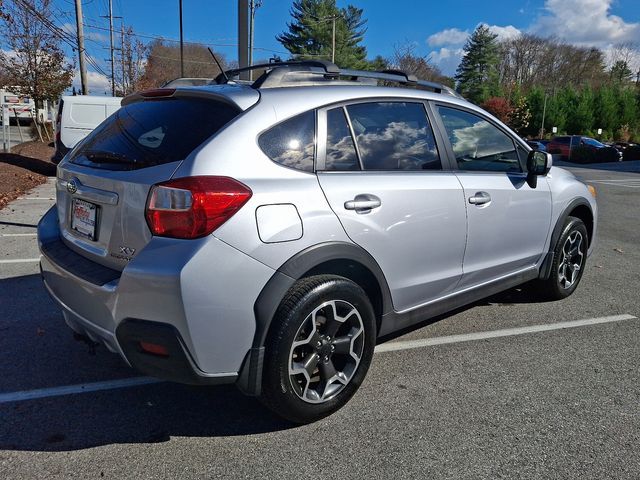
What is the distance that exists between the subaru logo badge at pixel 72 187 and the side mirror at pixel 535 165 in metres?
3.13

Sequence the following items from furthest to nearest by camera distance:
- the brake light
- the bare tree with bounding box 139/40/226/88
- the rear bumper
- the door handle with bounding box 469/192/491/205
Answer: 1. the bare tree with bounding box 139/40/226/88
2. the door handle with bounding box 469/192/491/205
3. the brake light
4. the rear bumper

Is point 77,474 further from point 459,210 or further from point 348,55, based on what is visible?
point 348,55

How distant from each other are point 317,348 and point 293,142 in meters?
1.06

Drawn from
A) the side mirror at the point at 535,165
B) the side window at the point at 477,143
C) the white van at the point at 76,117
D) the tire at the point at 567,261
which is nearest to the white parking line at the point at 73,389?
the side window at the point at 477,143

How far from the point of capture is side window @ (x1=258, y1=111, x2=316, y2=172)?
2.64m

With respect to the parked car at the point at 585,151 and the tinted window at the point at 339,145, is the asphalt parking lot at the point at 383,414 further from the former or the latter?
the parked car at the point at 585,151

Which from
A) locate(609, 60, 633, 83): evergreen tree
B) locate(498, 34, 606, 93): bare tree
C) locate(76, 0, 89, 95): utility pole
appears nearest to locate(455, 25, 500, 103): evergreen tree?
locate(498, 34, 606, 93): bare tree

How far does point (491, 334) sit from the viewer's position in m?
4.05

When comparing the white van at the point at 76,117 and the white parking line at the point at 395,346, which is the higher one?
the white van at the point at 76,117

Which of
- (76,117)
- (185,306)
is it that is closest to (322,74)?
(185,306)

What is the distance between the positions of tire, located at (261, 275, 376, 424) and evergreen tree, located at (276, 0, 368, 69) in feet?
176

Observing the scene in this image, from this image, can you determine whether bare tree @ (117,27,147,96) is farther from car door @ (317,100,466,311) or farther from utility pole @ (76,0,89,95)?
car door @ (317,100,466,311)

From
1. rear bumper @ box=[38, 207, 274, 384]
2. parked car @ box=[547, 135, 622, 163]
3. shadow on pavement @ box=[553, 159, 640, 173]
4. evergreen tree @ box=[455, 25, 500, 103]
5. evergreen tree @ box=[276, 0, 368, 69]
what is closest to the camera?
rear bumper @ box=[38, 207, 274, 384]

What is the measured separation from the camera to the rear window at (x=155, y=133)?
2580 millimetres
